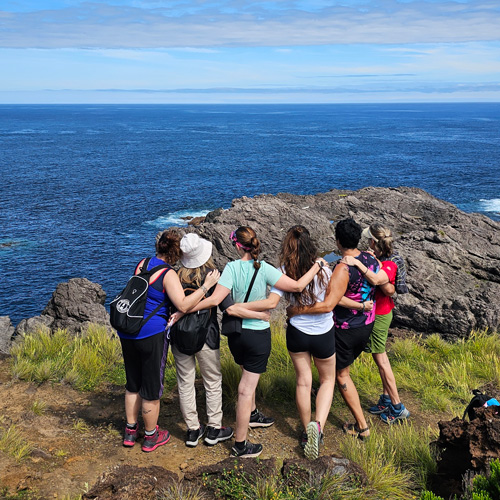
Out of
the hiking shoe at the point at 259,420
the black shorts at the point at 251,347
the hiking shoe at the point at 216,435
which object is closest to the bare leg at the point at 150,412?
the hiking shoe at the point at 216,435

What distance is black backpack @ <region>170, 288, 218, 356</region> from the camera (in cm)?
546

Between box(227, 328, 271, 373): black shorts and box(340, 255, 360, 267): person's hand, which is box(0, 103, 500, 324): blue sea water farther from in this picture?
box(340, 255, 360, 267): person's hand

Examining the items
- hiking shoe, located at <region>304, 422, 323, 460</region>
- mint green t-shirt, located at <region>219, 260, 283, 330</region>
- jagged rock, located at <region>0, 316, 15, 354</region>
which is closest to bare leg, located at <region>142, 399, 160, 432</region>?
mint green t-shirt, located at <region>219, 260, 283, 330</region>

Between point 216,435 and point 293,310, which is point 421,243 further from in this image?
point 216,435

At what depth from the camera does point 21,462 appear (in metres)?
5.25

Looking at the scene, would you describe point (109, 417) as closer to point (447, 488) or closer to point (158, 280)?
point (158, 280)

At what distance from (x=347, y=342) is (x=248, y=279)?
1.43 meters

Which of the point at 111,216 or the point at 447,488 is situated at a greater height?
the point at 447,488

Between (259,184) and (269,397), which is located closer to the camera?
(269,397)

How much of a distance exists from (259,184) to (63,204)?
21.2m

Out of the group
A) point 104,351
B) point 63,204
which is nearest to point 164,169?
point 63,204

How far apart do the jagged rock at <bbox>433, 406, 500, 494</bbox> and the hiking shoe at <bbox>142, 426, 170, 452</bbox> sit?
2896 mm

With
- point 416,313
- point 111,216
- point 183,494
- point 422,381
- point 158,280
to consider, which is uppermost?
point 158,280

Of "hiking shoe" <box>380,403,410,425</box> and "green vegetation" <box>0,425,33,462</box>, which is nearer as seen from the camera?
"green vegetation" <box>0,425,33,462</box>
